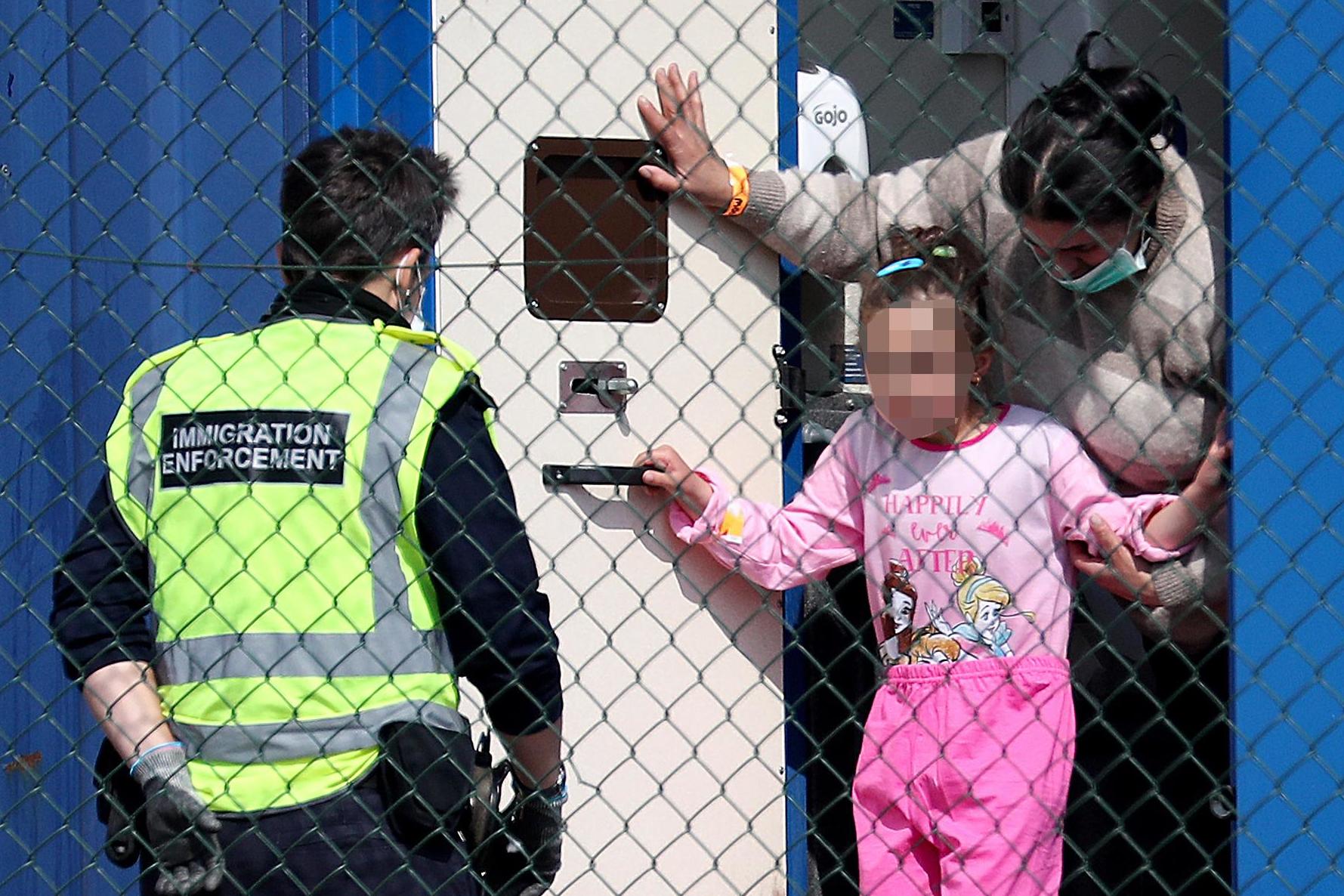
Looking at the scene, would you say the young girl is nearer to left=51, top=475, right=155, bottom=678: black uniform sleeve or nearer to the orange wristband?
the orange wristband

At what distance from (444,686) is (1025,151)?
1229 millimetres

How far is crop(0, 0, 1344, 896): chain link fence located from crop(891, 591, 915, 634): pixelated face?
0.08ft

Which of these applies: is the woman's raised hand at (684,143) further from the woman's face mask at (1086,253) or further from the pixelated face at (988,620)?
the pixelated face at (988,620)

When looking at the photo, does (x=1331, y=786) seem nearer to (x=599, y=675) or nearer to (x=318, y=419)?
(x=599, y=675)

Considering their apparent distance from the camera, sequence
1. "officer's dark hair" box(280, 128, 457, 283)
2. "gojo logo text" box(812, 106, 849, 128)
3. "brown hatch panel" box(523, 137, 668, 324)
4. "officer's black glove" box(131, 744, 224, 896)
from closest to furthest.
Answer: "officer's black glove" box(131, 744, 224, 896) → "officer's dark hair" box(280, 128, 457, 283) → "brown hatch panel" box(523, 137, 668, 324) → "gojo logo text" box(812, 106, 849, 128)

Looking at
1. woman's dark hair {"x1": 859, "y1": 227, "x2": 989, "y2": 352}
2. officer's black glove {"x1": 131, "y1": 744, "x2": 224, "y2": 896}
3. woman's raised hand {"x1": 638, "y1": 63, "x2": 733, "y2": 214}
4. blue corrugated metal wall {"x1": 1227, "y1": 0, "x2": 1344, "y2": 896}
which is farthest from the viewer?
woman's raised hand {"x1": 638, "y1": 63, "x2": 733, "y2": 214}

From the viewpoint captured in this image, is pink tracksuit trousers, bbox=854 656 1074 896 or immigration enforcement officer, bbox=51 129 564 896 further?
pink tracksuit trousers, bbox=854 656 1074 896

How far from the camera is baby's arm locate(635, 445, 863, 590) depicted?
104 inches

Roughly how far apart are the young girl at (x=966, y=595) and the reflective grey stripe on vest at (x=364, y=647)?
2.67 ft

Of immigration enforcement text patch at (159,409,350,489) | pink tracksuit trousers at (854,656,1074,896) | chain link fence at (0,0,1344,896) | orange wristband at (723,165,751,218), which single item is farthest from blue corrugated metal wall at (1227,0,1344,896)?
immigration enforcement text patch at (159,409,350,489)

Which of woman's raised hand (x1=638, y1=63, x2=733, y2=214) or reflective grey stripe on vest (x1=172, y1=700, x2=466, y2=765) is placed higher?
woman's raised hand (x1=638, y1=63, x2=733, y2=214)

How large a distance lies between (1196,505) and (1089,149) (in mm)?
590

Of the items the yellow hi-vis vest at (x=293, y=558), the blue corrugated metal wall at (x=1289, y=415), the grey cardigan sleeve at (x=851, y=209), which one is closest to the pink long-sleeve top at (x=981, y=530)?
the blue corrugated metal wall at (x=1289, y=415)

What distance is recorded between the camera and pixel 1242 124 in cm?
237
